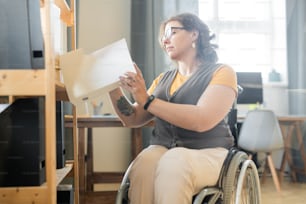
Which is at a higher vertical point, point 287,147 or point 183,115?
point 183,115

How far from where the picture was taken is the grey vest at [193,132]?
1094 mm

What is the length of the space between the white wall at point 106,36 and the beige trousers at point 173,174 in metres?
1.41

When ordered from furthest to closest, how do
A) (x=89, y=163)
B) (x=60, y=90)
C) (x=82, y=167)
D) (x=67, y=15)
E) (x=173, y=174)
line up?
(x=89, y=163), (x=82, y=167), (x=67, y=15), (x=60, y=90), (x=173, y=174)

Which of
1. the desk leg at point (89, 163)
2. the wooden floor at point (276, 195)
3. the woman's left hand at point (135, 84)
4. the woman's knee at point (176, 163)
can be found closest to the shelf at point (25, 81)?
the woman's left hand at point (135, 84)

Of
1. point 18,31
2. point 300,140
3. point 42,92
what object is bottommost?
point 300,140

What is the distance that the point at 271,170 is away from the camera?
236cm

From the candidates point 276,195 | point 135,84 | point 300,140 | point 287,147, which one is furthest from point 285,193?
point 135,84

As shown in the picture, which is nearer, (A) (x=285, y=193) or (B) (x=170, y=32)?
(B) (x=170, y=32)

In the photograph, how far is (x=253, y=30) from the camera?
2.65 m

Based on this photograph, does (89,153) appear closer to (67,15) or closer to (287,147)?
(67,15)

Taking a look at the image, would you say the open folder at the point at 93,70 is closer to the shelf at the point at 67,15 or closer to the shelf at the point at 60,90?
the shelf at the point at 60,90

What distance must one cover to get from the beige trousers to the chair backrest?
1.24m

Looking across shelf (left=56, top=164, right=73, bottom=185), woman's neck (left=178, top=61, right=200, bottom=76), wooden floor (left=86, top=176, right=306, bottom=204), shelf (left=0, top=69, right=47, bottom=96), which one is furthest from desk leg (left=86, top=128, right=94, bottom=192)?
shelf (left=0, top=69, right=47, bottom=96)

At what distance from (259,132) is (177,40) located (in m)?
1.26
